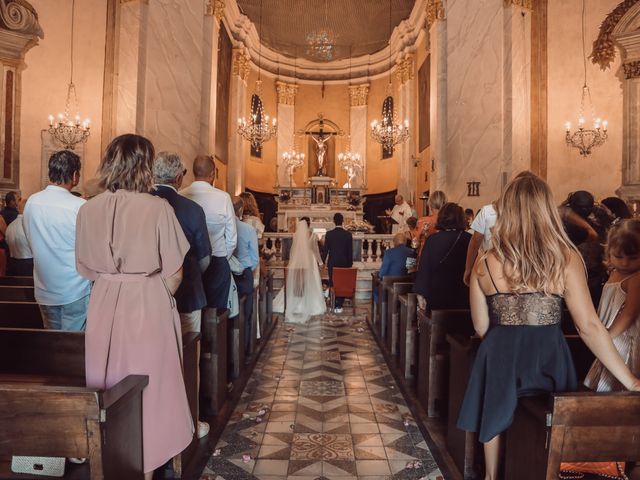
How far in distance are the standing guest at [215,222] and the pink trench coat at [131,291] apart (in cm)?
150

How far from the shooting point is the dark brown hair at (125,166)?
235cm

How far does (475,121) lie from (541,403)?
9.86m

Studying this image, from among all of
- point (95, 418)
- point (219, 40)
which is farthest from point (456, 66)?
point (95, 418)

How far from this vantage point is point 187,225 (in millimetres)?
3221

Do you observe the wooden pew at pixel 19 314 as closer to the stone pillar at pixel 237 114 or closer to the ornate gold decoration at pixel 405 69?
the stone pillar at pixel 237 114

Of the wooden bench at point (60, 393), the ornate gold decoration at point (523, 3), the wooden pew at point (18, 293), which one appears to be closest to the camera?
the wooden bench at point (60, 393)

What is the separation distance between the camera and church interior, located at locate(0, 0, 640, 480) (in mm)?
2318

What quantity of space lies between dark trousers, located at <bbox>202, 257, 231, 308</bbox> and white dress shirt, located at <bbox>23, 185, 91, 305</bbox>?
1083 mm

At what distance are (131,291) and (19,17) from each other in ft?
26.0

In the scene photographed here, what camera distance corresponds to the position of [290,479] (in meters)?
3.06

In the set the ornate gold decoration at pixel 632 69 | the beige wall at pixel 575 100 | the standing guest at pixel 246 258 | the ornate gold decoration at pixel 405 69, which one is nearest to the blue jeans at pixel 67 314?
the standing guest at pixel 246 258

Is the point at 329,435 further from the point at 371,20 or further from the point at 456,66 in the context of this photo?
the point at 371,20

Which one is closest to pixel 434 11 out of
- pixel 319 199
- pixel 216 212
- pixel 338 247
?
pixel 319 199

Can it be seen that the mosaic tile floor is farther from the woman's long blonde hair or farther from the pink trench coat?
the woman's long blonde hair
